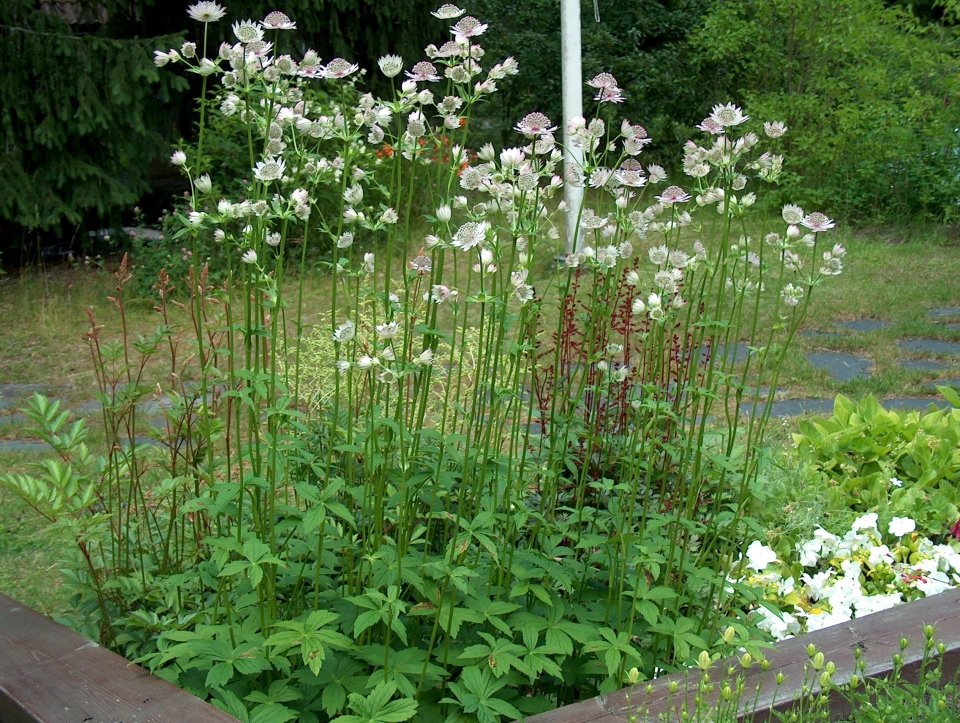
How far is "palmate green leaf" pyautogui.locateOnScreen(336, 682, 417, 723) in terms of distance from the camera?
1762mm

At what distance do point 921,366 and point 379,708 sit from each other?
468cm

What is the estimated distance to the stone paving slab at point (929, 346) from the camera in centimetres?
580

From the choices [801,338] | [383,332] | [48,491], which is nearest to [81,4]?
[801,338]

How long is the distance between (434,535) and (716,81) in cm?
1026

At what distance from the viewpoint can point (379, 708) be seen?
1801 mm

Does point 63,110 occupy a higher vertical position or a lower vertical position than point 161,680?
higher

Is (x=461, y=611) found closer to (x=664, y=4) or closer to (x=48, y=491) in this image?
(x=48, y=491)

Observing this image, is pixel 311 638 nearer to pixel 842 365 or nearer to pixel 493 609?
pixel 493 609

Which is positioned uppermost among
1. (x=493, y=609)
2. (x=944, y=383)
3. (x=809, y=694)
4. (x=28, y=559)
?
(x=809, y=694)

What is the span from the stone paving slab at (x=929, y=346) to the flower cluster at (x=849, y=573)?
2.84m

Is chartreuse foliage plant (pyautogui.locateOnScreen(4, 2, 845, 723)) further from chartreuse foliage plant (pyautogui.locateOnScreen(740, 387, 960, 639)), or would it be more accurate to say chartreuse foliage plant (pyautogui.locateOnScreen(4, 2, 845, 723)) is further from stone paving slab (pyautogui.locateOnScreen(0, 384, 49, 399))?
stone paving slab (pyautogui.locateOnScreen(0, 384, 49, 399))

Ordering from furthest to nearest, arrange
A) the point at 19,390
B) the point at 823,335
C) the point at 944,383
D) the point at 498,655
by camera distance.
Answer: the point at 823,335 → the point at 19,390 → the point at 944,383 → the point at 498,655

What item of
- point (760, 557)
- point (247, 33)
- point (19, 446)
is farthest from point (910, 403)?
point (19, 446)

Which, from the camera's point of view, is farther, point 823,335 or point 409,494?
point 823,335
